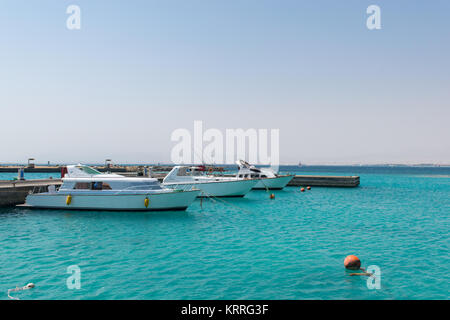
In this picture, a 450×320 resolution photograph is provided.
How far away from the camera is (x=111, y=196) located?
25266 millimetres

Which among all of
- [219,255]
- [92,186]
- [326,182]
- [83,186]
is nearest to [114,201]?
[92,186]

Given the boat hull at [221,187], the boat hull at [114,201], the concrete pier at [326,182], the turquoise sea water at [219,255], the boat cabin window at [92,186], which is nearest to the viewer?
the turquoise sea water at [219,255]

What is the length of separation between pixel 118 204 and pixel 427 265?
20.9 m

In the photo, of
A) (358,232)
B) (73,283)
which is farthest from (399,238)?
(73,283)

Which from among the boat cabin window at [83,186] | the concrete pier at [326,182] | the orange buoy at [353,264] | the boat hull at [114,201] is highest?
the boat cabin window at [83,186]

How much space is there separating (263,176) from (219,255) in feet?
123

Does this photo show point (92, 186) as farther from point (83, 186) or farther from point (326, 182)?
point (326, 182)

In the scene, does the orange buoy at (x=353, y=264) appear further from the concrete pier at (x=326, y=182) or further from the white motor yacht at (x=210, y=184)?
the concrete pier at (x=326, y=182)

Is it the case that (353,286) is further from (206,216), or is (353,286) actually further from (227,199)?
(227,199)

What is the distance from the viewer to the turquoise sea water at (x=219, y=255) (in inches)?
397

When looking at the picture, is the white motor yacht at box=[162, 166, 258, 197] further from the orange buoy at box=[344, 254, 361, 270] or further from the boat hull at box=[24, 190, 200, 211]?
the orange buoy at box=[344, 254, 361, 270]

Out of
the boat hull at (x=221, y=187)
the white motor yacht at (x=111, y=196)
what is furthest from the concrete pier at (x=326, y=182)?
the white motor yacht at (x=111, y=196)

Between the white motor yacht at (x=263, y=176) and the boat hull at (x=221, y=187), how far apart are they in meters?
7.96
